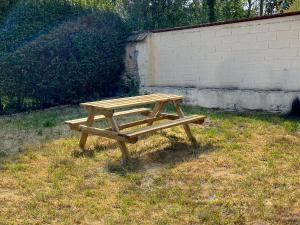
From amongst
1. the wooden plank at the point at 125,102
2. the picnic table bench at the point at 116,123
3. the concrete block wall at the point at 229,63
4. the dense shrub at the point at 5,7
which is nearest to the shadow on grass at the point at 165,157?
the picnic table bench at the point at 116,123

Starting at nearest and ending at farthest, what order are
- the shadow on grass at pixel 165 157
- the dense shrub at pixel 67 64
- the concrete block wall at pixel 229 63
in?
the shadow on grass at pixel 165 157 → the concrete block wall at pixel 229 63 → the dense shrub at pixel 67 64

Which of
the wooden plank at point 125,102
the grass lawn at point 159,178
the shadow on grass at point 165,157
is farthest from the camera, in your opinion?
the wooden plank at point 125,102

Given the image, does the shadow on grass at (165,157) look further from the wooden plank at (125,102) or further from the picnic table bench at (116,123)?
the wooden plank at (125,102)

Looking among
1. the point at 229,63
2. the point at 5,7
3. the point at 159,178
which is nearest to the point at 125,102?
the point at 159,178

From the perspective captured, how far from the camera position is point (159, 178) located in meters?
3.89

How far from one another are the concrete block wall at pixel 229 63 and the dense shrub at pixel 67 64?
870 millimetres

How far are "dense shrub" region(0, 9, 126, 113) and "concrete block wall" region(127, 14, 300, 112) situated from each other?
0.87 metres

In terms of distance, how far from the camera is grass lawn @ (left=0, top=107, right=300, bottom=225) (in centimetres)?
307

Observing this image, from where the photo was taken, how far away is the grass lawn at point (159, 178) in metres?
3.07

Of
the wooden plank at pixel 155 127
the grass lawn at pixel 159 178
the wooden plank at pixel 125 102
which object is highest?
the wooden plank at pixel 125 102

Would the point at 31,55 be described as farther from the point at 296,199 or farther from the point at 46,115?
the point at 296,199

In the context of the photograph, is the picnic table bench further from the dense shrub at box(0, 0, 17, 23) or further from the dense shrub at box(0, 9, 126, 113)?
the dense shrub at box(0, 0, 17, 23)

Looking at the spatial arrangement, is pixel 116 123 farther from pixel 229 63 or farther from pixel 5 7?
pixel 5 7

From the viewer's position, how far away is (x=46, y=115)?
25.9ft
